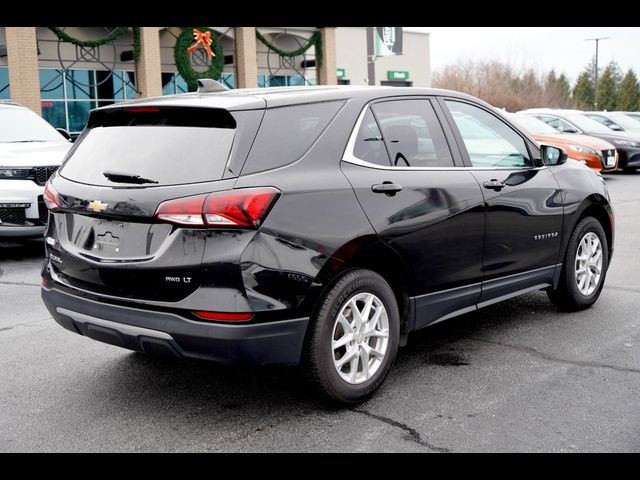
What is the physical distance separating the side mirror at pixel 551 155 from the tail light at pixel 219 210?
9.17ft

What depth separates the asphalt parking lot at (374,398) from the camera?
378 cm

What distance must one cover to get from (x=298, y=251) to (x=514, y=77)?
7677 centimetres

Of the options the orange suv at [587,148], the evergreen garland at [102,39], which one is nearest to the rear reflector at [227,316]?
the orange suv at [587,148]

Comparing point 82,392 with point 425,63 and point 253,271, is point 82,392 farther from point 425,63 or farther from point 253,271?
point 425,63

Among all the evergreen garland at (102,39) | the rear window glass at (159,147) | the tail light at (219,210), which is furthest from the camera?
the evergreen garland at (102,39)

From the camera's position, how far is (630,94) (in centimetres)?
9250

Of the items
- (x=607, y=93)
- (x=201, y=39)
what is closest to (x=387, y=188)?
(x=201, y=39)

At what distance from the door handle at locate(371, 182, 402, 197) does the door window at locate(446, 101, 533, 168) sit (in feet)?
2.90

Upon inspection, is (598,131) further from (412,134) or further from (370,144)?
(370,144)

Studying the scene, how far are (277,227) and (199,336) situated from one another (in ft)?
2.08

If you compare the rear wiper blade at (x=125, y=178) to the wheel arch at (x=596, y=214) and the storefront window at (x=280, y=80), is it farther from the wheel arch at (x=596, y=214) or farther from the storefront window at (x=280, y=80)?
the storefront window at (x=280, y=80)

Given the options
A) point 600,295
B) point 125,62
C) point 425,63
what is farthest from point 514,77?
point 600,295

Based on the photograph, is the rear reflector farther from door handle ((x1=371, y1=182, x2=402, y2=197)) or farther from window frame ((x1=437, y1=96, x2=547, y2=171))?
window frame ((x1=437, y1=96, x2=547, y2=171))

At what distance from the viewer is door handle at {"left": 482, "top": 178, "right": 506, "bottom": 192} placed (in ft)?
16.6
